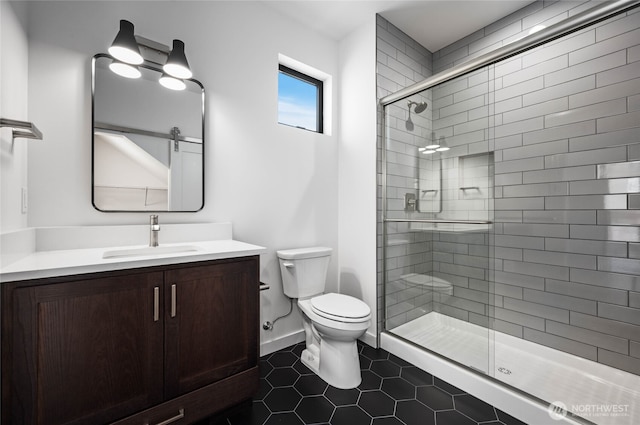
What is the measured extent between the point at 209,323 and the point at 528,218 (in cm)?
234

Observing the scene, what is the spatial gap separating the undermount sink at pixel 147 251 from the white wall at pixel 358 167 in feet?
4.26

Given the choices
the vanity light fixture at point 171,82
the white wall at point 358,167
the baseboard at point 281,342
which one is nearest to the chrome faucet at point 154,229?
the vanity light fixture at point 171,82

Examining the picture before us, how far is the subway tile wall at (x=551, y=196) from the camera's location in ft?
5.73

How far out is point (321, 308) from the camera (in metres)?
1.75

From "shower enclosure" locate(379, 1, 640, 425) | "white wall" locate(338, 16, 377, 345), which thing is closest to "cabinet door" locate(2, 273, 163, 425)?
"white wall" locate(338, 16, 377, 345)

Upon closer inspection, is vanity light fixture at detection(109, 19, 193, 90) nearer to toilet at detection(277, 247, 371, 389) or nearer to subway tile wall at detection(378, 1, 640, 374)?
toilet at detection(277, 247, 371, 389)

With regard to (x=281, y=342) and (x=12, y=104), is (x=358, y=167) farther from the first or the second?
(x=12, y=104)

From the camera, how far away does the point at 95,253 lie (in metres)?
1.30

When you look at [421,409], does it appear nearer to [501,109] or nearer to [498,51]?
[498,51]

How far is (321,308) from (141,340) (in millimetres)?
968

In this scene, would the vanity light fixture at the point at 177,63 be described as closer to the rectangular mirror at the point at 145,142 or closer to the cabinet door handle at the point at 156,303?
the rectangular mirror at the point at 145,142

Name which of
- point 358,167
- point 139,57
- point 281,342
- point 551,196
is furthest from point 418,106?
point 281,342

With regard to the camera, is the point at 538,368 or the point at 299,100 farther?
the point at 299,100

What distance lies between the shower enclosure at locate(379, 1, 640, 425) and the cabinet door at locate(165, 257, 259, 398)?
47.4 inches
